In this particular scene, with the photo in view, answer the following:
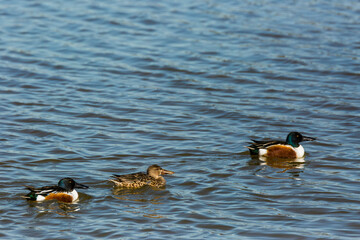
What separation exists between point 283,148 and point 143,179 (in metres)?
3.02

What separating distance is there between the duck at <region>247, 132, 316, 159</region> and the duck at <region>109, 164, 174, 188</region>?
6.93ft

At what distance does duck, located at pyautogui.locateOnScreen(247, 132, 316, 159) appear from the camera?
12.2 meters

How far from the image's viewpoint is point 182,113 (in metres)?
14.4

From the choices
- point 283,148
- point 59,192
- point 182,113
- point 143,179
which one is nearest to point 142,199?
point 143,179

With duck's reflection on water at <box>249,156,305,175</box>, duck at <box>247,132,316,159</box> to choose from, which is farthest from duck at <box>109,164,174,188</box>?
duck at <box>247,132,316,159</box>

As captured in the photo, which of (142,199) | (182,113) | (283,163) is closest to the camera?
(142,199)

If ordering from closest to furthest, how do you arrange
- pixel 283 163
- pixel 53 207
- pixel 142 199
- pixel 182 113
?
pixel 53 207 < pixel 142 199 < pixel 283 163 < pixel 182 113

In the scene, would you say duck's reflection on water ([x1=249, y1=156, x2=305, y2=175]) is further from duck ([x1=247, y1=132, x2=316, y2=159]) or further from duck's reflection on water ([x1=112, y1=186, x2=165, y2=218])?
duck's reflection on water ([x1=112, y1=186, x2=165, y2=218])

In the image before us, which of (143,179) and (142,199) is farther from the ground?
(143,179)

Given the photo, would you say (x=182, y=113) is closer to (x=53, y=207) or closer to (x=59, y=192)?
(x=59, y=192)

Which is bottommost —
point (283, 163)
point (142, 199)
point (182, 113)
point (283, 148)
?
point (142, 199)

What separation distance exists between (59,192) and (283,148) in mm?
4398

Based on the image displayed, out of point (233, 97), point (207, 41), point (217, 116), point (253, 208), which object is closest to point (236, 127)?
point (217, 116)

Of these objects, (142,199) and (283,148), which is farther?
(283,148)
